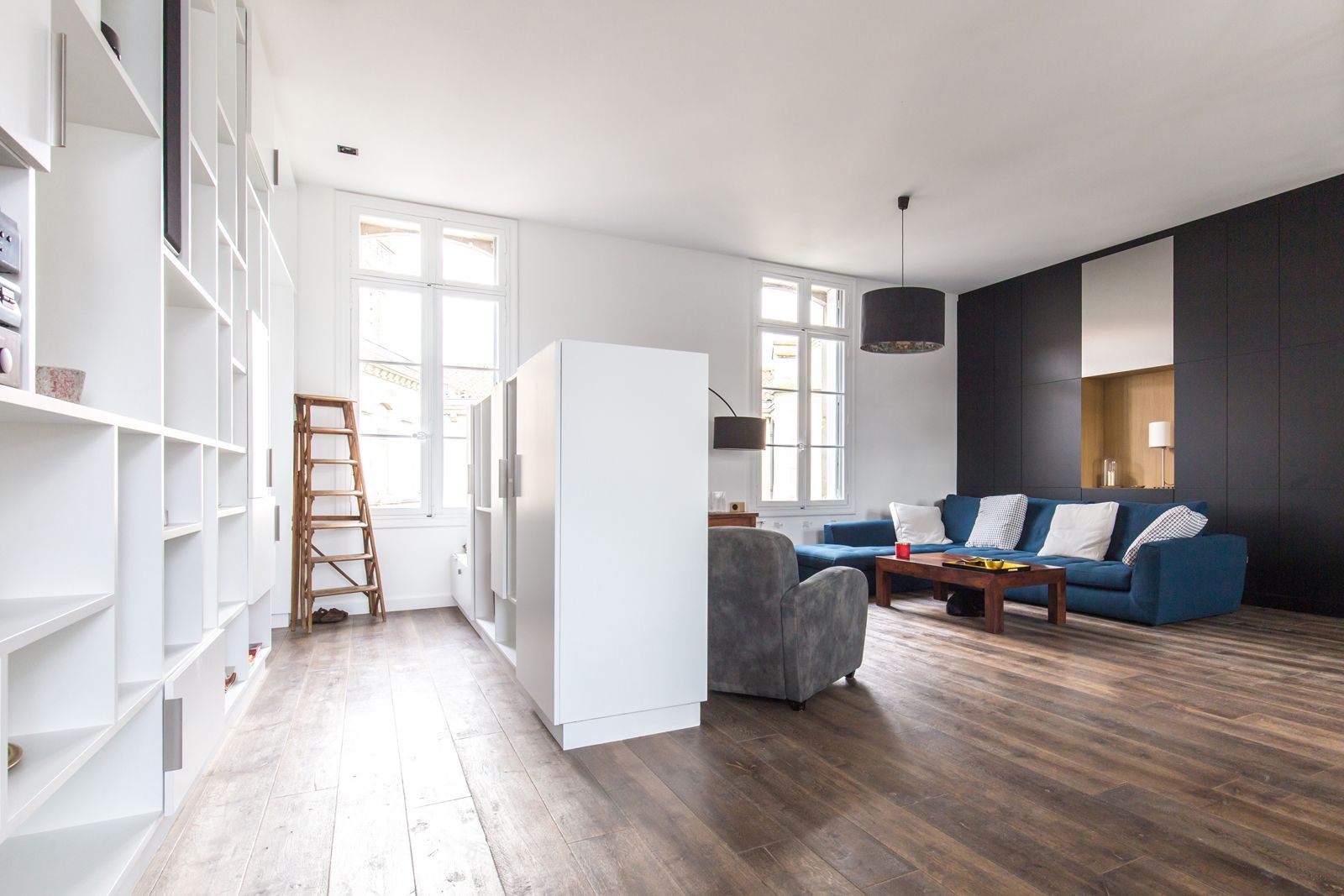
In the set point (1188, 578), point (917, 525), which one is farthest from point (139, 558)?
point (917, 525)

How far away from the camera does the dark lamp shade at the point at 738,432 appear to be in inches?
258

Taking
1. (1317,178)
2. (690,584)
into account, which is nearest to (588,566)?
(690,584)

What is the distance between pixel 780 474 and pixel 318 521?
4.53 m

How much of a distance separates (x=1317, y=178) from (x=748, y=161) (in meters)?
4.41

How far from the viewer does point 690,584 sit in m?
2.89

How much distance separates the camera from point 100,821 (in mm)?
1796

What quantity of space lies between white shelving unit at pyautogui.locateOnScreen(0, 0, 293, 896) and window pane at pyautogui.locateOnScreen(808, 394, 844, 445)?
6192 mm

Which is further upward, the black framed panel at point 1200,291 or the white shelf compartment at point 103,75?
the black framed panel at point 1200,291

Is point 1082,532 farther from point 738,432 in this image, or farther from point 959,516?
point 738,432

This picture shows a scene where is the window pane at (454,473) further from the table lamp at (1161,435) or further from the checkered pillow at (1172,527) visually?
the table lamp at (1161,435)

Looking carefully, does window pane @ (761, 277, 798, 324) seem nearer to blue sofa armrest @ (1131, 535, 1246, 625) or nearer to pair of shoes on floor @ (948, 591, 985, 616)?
pair of shoes on floor @ (948, 591, 985, 616)

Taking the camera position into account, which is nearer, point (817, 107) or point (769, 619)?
point (769, 619)

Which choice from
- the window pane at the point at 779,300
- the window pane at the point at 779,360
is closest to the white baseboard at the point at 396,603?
the window pane at the point at 779,360

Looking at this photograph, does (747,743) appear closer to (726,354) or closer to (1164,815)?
(1164,815)
